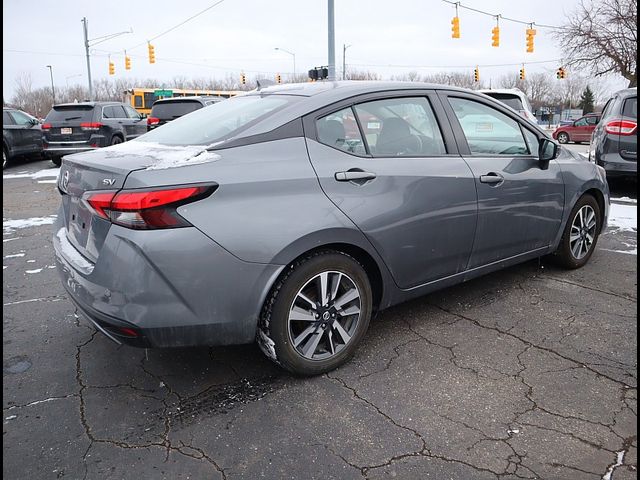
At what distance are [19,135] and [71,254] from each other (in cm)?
1359

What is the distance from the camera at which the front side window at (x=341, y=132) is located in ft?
9.46

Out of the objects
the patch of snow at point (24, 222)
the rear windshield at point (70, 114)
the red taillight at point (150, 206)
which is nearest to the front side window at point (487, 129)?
the red taillight at point (150, 206)

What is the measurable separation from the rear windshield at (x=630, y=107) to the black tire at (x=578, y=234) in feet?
13.5

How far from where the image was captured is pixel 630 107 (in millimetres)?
7824

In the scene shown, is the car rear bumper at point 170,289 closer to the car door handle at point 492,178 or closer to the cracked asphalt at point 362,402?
the cracked asphalt at point 362,402

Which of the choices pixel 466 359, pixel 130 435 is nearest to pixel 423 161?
pixel 466 359

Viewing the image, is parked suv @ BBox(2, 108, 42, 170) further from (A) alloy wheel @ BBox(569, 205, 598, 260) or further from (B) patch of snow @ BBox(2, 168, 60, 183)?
(A) alloy wheel @ BBox(569, 205, 598, 260)

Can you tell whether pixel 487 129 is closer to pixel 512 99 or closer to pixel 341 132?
pixel 341 132

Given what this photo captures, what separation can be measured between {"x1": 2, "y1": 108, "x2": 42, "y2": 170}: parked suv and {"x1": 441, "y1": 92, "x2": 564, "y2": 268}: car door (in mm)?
13213

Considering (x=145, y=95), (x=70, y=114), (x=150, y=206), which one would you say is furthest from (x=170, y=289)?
(x=145, y=95)

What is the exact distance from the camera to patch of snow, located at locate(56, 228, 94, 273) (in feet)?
8.39

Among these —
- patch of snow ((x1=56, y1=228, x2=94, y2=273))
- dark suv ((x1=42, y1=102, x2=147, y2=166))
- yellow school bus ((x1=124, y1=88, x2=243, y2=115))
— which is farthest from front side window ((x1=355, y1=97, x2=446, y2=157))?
yellow school bus ((x1=124, y1=88, x2=243, y2=115))

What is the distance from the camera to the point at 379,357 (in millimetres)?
3105

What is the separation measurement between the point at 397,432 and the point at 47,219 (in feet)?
20.7
